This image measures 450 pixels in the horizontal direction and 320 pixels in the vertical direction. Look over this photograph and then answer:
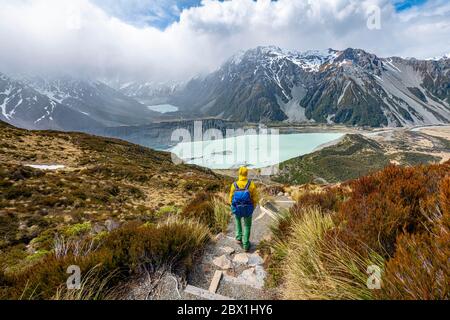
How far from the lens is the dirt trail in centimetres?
375

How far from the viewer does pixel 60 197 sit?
1488cm

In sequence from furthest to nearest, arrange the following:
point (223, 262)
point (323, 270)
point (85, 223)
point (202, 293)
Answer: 1. point (85, 223)
2. point (223, 262)
3. point (202, 293)
4. point (323, 270)

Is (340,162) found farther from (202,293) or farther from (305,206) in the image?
(202,293)

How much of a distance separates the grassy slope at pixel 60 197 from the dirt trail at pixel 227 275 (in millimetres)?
5998

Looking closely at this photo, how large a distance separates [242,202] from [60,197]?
14109 millimetres

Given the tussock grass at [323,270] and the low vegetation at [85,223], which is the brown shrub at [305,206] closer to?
the tussock grass at [323,270]

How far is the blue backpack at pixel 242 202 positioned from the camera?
5353 mm

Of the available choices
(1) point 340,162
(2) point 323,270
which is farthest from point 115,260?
(1) point 340,162

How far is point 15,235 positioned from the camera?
1002 cm

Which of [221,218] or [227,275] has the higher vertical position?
[221,218]

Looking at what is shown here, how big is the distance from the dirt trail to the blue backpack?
2.73 feet

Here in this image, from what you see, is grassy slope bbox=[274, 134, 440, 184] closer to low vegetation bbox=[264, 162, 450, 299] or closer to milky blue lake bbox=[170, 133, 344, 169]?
milky blue lake bbox=[170, 133, 344, 169]

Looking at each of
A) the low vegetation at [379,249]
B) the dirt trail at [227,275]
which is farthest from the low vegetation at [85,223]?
the low vegetation at [379,249]

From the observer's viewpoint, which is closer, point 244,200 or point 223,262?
point 223,262
